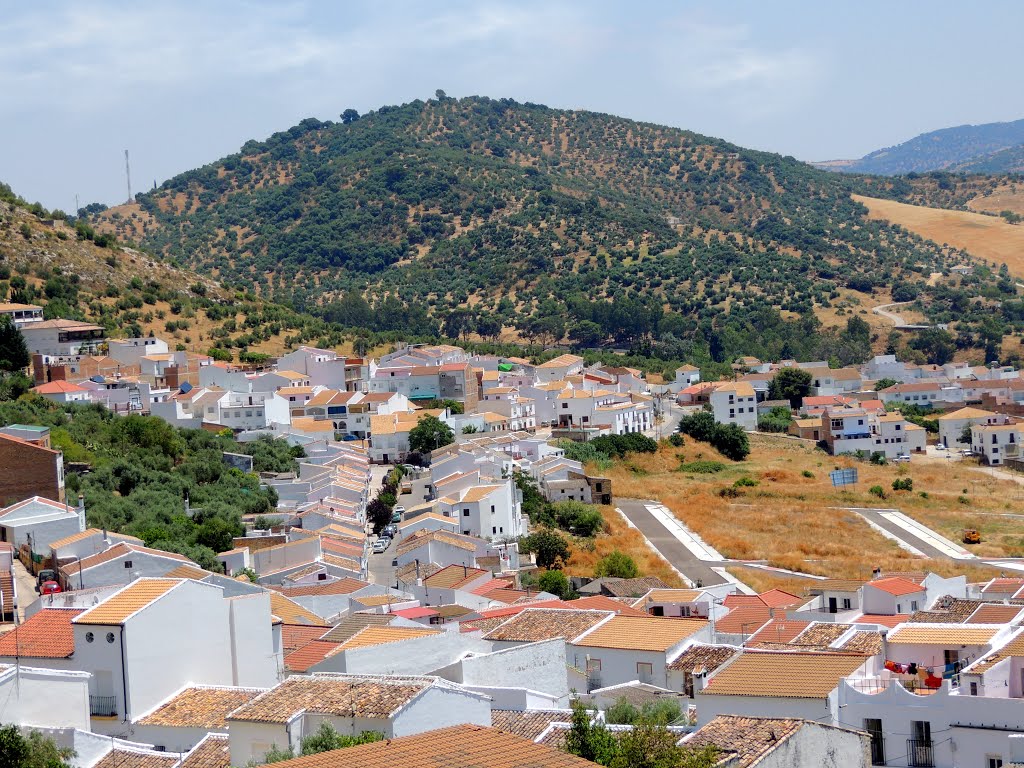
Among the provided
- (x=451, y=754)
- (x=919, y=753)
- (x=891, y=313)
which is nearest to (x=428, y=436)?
(x=919, y=753)

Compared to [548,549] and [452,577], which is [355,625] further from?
[548,549]

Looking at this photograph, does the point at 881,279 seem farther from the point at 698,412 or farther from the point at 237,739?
the point at 237,739

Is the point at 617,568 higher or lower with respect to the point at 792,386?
lower

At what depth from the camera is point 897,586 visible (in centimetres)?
3058

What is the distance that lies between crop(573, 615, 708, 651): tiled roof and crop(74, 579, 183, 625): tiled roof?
22.6 ft

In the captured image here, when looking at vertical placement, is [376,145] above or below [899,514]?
above

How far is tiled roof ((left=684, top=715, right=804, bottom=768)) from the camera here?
14000 millimetres

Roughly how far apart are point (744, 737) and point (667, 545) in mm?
37391

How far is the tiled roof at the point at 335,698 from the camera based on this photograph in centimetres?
1596

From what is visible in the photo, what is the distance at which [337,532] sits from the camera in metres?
43.9

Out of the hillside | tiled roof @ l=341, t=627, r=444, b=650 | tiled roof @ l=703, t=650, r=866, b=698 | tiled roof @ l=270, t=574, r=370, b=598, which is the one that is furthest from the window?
the hillside

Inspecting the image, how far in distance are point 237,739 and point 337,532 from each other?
27921 mm

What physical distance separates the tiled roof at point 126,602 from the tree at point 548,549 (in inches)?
1052

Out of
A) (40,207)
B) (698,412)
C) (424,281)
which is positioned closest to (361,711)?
(698,412)
